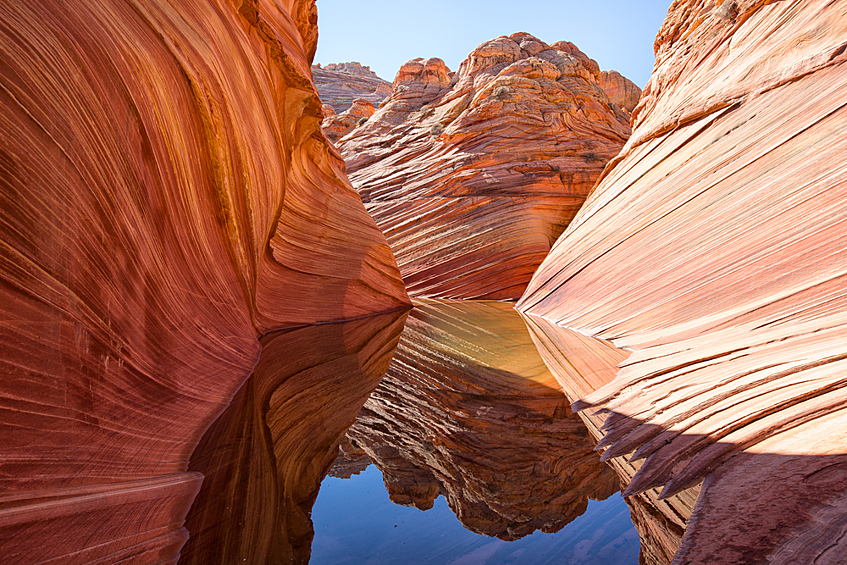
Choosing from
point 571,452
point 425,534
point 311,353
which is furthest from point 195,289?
point 571,452

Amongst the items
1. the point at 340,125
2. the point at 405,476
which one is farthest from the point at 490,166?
the point at 405,476

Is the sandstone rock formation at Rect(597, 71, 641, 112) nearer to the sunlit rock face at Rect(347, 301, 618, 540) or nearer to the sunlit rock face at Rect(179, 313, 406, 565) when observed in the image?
the sunlit rock face at Rect(347, 301, 618, 540)

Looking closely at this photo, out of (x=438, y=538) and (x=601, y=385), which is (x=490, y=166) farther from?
(x=438, y=538)

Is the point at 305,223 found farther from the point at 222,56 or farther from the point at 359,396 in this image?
the point at 359,396

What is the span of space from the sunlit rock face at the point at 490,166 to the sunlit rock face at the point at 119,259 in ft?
21.7

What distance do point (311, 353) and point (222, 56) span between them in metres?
2.47

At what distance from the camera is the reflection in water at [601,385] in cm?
145

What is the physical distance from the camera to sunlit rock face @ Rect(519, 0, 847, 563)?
139 centimetres

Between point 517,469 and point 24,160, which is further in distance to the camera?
point 517,469

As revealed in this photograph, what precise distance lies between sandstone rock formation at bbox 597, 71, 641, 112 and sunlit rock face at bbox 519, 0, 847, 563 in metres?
16.7

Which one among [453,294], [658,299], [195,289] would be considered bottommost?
[658,299]

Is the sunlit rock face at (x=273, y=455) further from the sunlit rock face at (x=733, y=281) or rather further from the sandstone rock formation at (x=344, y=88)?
the sandstone rock formation at (x=344, y=88)

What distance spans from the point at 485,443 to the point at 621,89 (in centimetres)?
2480

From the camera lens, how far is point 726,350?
2.78 metres
